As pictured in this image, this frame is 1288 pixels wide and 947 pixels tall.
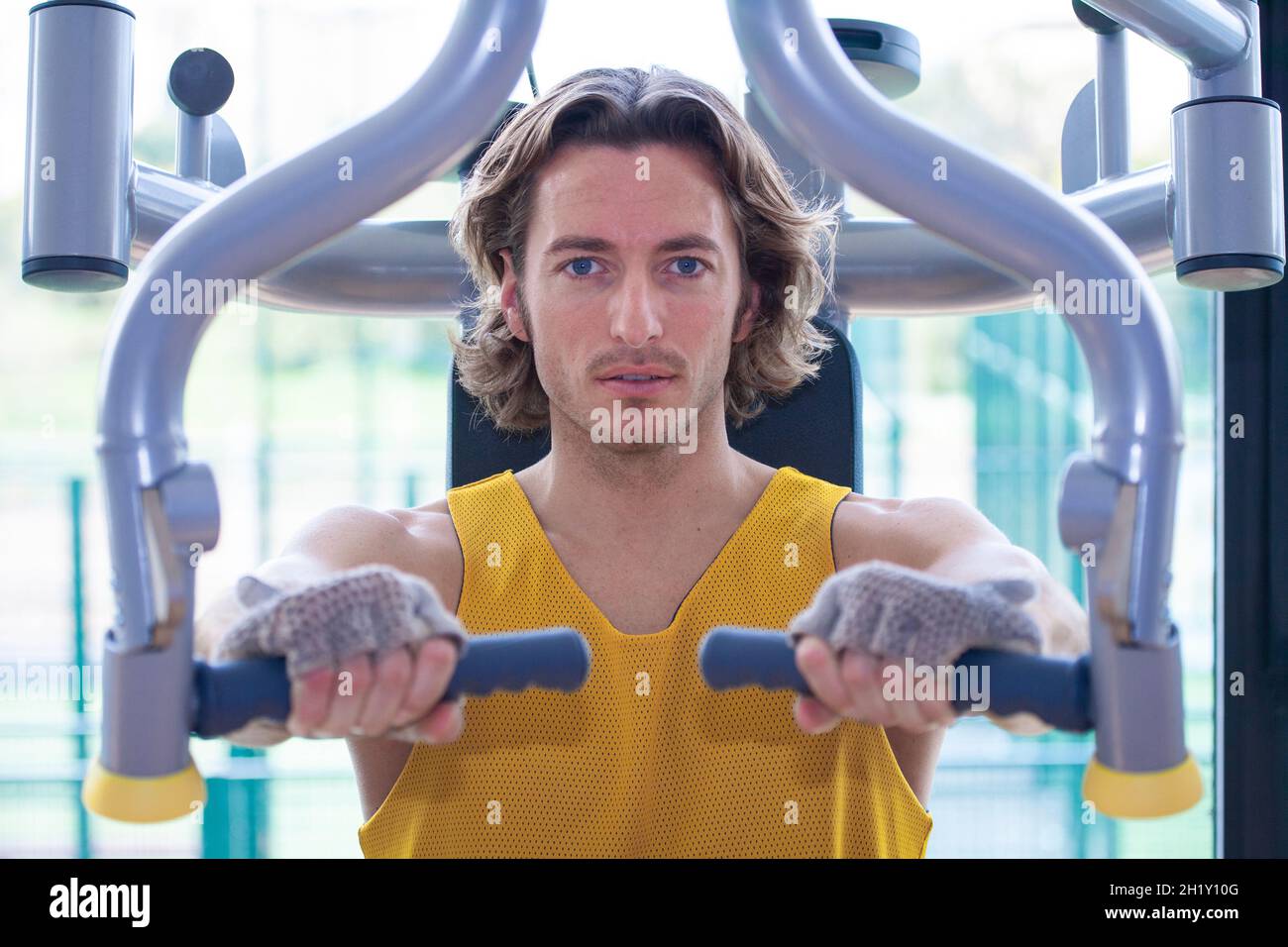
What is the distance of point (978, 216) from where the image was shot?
1.90ft

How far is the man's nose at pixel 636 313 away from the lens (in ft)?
2.80

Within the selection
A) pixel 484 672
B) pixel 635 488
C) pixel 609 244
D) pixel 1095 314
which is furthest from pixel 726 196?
pixel 484 672

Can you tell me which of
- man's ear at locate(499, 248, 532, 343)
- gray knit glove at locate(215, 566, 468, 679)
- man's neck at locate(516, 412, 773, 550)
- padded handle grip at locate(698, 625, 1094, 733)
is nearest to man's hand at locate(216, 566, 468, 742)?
gray knit glove at locate(215, 566, 468, 679)

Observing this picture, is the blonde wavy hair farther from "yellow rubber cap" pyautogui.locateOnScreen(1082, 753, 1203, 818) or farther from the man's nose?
"yellow rubber cap" pyautogui.locateOnScreen(1082, 753, 1203, 818)

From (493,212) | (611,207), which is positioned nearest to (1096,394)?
(611,207)

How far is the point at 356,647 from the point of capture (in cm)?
49

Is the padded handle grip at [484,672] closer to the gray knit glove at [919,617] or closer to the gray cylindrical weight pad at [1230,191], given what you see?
the gray knit glove at [919,617]

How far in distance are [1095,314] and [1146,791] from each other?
0.23 meters

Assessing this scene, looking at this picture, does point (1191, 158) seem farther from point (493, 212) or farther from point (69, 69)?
point (69, 69)

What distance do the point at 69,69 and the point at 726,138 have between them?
1.69 feet

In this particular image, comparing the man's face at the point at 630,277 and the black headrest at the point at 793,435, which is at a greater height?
the man's face at the point at 630,277

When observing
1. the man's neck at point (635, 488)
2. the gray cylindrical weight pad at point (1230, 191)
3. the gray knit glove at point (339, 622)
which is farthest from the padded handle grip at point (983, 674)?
the man's neck at point (635, 488)

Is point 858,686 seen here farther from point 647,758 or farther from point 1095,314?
point 647,758

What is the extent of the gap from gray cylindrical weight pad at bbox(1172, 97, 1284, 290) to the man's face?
1.16 ft
